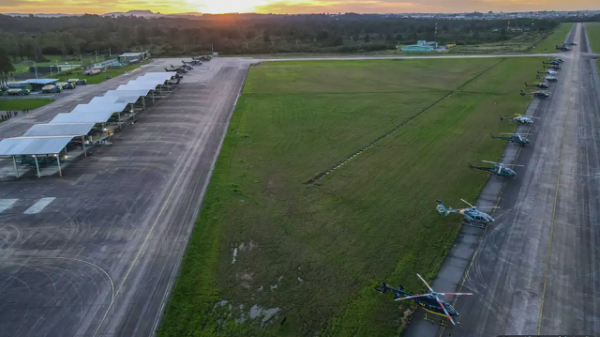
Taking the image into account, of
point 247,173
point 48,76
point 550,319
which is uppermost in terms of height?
point 48,76

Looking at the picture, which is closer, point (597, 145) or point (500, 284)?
point (500, 284)

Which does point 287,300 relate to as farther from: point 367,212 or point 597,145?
point 597,145

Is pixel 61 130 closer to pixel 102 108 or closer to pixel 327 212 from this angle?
pixel 102 108

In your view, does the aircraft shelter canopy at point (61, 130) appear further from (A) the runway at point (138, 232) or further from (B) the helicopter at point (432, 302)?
(B) the helicopter at point (432, 302)

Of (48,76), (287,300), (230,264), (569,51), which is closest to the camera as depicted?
(287,300)

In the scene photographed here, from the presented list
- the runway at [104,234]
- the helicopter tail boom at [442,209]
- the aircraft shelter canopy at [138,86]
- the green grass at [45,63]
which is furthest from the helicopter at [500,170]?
the green grass at [45,63]

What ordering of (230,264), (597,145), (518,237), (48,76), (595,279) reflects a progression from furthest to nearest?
(48,76) → (597,145) → (518,237) → (230,264) → (595,279)

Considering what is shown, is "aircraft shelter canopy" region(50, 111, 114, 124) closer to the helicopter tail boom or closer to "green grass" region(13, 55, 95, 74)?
the helicopter tail boom

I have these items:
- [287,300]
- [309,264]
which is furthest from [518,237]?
[287,300]
